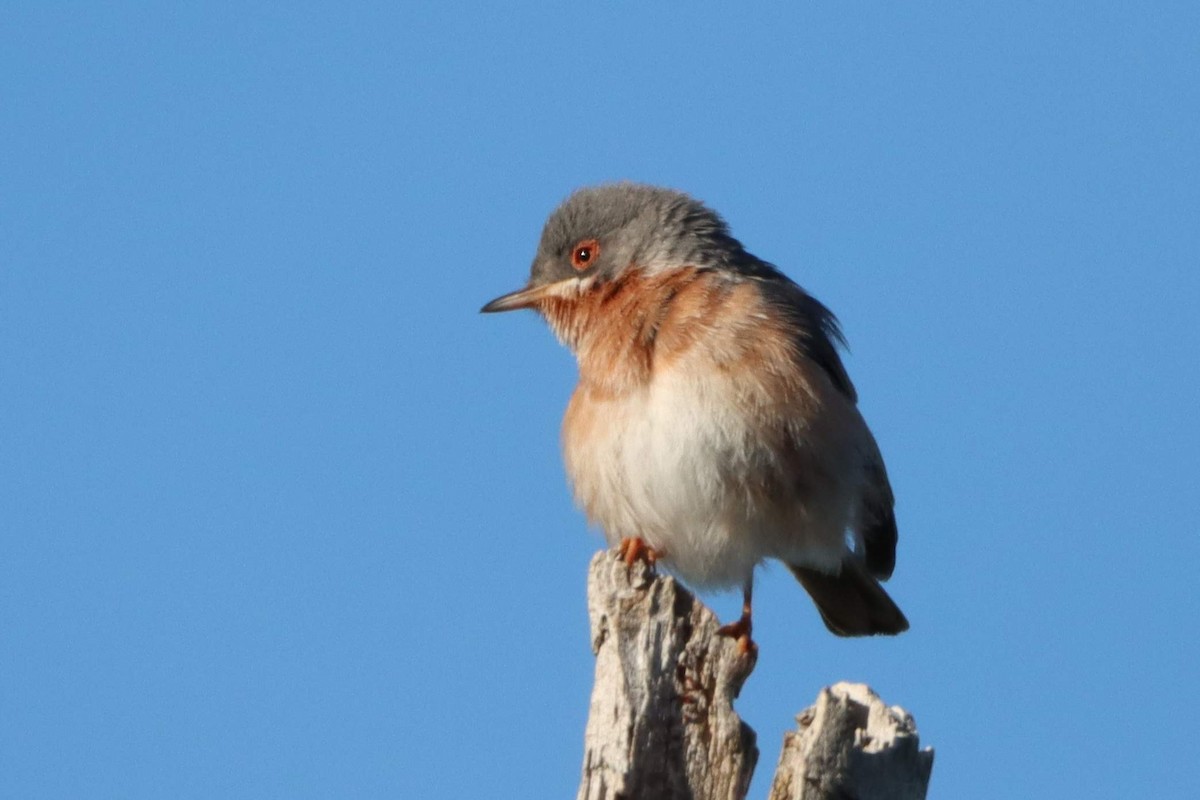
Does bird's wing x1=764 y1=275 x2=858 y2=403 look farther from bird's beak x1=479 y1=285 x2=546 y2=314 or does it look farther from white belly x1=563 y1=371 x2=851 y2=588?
bird's beak x1=479 y1=285 x2=546 y2=314

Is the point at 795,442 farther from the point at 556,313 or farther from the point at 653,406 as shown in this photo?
the point at 556,313

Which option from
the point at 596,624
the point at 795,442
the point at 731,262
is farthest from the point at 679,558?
the point at 596,624

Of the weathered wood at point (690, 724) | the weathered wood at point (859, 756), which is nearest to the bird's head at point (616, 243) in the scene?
the weathered wood at point (690, 724)

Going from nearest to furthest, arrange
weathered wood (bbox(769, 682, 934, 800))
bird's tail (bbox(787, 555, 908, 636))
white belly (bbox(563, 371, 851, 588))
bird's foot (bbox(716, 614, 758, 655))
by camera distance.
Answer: weathered wood (bbox(769, 682, 934, 800)) → bird's foot (bbox(716, 614, 758, 655)) → white belly (bbox(563, 371, 851, 588)) → bird's tail (bbox(787, 555, 908, 636))

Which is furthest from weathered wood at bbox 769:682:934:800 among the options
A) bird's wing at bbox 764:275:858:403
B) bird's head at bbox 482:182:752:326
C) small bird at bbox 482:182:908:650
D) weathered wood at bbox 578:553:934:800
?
bird's head at bbox 482:182:752:326

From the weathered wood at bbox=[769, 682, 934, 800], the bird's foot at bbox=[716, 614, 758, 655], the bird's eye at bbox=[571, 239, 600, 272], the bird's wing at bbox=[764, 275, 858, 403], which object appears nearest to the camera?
the weathered wood at bbox=[769, 682, 934, 800]

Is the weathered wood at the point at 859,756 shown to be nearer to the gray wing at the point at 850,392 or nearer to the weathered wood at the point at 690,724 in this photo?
the weathered wood at the point at 690,724
